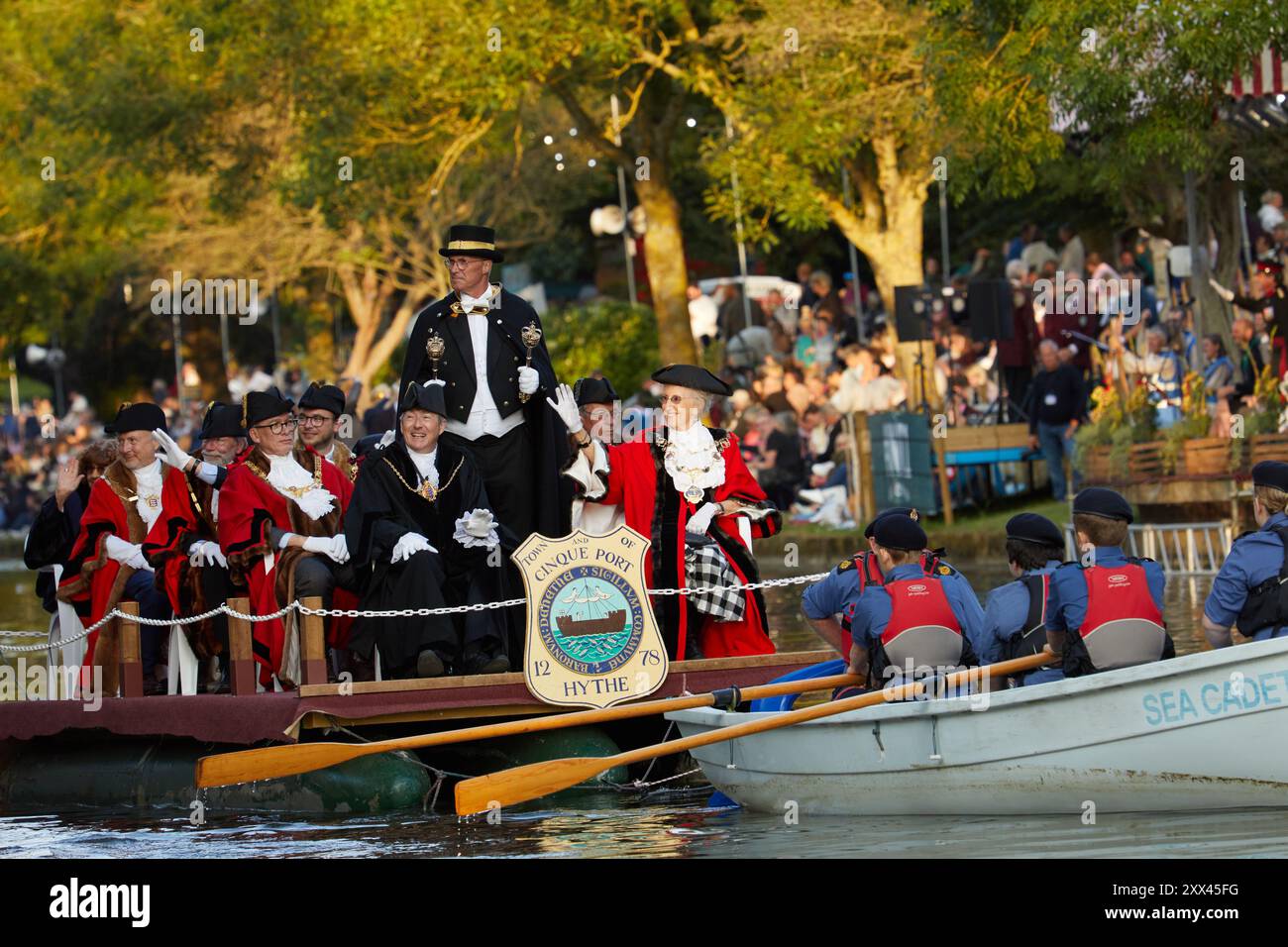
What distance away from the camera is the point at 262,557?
13391 millimetres

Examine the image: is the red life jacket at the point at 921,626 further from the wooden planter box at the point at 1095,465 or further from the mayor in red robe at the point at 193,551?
the wooden planter box at the point at 1095,465

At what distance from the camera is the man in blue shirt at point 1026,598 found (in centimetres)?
1109

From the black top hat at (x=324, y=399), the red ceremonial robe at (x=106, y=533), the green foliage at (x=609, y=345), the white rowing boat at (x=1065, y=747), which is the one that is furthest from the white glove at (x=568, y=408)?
the green foliage at (x=609, y=345)

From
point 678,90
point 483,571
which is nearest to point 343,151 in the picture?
point 678,90

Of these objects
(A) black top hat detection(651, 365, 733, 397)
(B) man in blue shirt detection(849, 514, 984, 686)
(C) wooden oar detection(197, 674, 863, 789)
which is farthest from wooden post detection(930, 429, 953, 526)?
(B) man in blue shirt detection(849, 514, 984, 686)

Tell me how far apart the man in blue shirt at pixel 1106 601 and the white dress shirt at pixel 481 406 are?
368 cm

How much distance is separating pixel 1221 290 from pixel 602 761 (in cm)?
1222

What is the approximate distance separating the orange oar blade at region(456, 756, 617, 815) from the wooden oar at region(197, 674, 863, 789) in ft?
1.13

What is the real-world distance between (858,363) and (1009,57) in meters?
5.59

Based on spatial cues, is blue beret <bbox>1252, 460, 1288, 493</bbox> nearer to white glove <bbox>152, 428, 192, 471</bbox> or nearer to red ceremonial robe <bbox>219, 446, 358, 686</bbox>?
red ceremonial robe <bbox>219, 446, 358, 686</bbox>

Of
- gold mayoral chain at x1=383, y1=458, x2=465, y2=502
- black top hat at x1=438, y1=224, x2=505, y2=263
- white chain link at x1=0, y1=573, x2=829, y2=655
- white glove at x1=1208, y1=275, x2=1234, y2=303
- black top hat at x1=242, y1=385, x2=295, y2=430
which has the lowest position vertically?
white chain link at x1=0, y1=573, x2=829, y2=655

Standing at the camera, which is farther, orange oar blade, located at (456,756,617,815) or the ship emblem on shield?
the ship emblem on shield

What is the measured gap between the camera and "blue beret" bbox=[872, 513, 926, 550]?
436 inches
